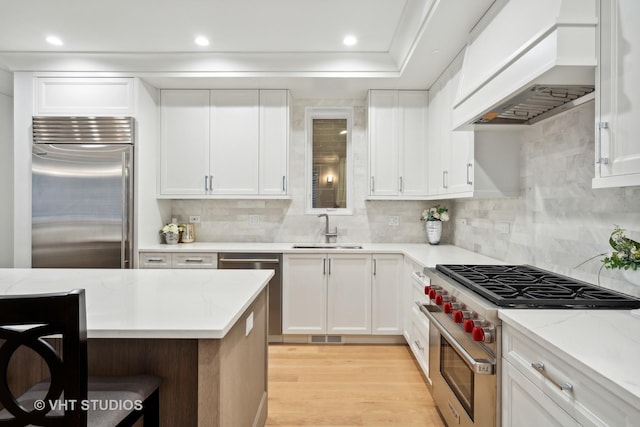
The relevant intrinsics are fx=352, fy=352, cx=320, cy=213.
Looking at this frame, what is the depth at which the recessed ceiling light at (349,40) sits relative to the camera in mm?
2902

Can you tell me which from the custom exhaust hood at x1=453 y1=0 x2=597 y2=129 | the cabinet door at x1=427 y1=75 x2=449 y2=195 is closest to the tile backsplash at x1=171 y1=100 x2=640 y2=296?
the custom exhaust hood at x1=453 y1=0 x2=597 y2=129

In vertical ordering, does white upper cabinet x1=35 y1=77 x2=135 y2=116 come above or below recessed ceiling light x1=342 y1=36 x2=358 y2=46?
below

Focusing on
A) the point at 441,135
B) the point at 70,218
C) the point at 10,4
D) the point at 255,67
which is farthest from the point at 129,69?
the point at 441,135

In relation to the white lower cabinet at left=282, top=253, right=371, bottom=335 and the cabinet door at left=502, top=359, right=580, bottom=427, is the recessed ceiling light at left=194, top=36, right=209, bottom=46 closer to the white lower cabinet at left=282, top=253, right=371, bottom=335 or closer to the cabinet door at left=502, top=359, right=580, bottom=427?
the white lower cabinet at left=282, top=253, right=371, bottom=335

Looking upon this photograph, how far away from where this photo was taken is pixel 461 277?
6.09 ft

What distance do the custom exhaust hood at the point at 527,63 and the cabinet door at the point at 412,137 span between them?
123cm

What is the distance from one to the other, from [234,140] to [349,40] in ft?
4.76

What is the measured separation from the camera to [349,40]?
294 centimetres

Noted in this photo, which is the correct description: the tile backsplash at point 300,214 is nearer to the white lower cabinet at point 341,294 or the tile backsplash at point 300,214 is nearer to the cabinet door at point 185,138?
the cabinet door at point 185,138

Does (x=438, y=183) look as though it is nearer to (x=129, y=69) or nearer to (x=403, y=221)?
(x=403, y=221)

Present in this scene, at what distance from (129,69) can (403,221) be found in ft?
10.1

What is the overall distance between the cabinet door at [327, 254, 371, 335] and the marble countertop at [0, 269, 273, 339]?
4.49 ft

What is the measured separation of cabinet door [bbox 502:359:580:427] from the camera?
3.39 ft

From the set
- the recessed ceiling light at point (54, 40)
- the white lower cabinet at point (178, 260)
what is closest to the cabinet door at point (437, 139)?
the white lower cabinet at point (178, 260)
